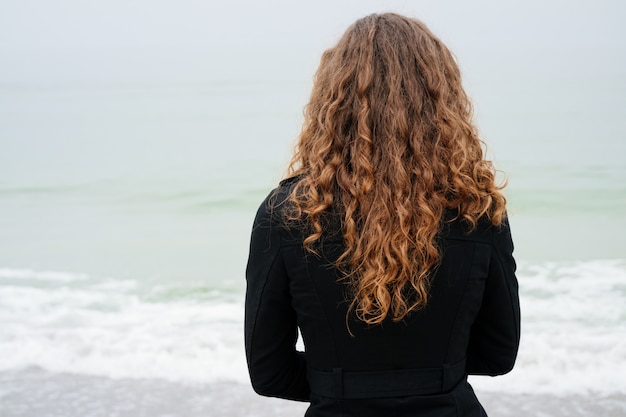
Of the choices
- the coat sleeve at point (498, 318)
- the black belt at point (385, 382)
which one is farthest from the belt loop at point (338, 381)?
the coat sleeve at point (498, 318)

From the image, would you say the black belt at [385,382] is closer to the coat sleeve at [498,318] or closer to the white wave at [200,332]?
the coat sleeve at [498,318]

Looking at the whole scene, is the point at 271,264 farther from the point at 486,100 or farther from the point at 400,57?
the point at 486,100

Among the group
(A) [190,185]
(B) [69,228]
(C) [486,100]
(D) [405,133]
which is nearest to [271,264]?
(D) [405,133]

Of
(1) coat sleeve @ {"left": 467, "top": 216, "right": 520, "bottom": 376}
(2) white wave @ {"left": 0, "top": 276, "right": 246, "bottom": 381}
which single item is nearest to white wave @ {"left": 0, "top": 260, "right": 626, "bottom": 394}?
(2) white wave @ {"left": 0, "top": 276, "right": 246, "bottom": 381}

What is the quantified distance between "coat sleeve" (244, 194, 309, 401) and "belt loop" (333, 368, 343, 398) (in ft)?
0.48

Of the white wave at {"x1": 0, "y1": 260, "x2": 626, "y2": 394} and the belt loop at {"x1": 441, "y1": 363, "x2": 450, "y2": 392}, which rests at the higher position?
the belt loop at {"x1": 441, "y1": 363, "x2": 450, "y2": 392}

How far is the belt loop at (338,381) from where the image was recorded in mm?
1345

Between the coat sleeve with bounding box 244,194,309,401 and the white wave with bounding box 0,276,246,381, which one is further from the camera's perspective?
the white wave with bounding box 0,276,246,381

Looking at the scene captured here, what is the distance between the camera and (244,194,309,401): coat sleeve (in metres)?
1.33

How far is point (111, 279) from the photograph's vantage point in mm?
7922

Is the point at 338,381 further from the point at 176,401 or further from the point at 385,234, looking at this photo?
Answer: the point at 176,401

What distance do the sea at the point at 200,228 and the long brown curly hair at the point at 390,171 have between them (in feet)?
1.05

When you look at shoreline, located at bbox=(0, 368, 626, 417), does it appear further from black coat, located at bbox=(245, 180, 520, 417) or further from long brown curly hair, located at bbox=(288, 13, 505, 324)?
long brown curly hair, located at bbox=(288, 13, 505, 324)

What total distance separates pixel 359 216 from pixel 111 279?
7.05 m
